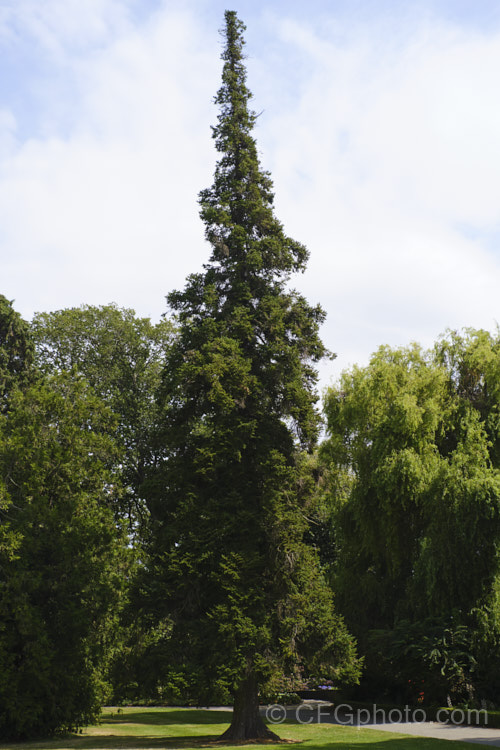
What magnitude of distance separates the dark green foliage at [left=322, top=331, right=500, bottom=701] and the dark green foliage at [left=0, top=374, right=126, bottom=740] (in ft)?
29.1

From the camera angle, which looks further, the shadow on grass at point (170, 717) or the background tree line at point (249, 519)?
the shadow on grass at point (170, 717)

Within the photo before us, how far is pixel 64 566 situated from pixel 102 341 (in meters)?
17.9

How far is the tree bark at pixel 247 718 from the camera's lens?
18.2 m

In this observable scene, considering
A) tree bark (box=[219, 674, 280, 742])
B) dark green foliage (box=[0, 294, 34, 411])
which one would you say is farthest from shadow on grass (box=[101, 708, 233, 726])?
dark green foliage (box=[0, 294, 34, 411])

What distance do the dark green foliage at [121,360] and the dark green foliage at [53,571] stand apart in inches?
440

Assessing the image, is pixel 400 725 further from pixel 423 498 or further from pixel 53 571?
pixel 53 571

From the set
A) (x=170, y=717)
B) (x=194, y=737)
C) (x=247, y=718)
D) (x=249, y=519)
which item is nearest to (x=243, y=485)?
(x=249, y=519)

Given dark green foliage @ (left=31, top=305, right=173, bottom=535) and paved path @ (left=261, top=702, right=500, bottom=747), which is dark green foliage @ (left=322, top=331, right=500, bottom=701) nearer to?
paved path @ (left=261, top=702, right=500, bottom=747)

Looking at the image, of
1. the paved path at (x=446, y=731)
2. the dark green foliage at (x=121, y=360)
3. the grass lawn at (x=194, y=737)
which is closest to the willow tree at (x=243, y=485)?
the grass lawn at (x=194, y=737)

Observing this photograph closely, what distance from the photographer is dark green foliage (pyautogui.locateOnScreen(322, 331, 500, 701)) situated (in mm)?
22141

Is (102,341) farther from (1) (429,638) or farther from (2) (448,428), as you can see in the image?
(1) (429,638)

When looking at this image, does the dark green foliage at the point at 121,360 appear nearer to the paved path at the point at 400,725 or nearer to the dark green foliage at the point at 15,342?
the dark green foliage at the point at 15,342

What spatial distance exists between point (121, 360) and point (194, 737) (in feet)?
68.5

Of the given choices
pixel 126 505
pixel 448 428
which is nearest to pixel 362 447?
pixel 448 428
